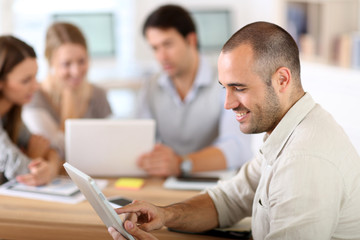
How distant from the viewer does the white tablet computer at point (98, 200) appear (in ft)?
4.24

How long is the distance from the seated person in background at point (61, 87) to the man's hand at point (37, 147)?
0.29 m

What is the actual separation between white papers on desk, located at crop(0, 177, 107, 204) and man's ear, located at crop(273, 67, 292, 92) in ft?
3.24

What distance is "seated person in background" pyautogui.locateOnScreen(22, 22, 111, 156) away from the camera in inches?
108

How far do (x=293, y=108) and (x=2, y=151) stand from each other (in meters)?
→ 1.38

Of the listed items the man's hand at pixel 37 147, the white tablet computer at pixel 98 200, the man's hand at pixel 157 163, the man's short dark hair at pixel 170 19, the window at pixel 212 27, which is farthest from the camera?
the window at pixel 212 27

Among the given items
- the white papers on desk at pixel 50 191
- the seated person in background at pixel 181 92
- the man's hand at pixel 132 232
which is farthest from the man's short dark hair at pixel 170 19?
the man's hand at pixel 132 232

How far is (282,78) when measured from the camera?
52.8 inches

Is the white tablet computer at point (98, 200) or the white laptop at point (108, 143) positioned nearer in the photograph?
the white tablet computer at point (98, 200)

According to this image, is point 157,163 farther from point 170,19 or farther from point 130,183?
point 170,19

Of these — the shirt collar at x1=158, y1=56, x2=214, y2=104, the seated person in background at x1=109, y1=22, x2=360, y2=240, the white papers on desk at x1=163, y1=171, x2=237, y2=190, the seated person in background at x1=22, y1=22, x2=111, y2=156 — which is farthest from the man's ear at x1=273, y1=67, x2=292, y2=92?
the seated person in background at x1=22, y1=22, x2=111, y2=156

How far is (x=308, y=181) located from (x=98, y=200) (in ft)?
1.83

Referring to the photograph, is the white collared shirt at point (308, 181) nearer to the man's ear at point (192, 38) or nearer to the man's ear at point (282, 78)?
the man's ear at point (282, 78)

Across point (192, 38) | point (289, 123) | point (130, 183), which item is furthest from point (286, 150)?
point (192, 38)

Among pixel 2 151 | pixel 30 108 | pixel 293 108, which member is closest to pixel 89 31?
pixel 30 108
